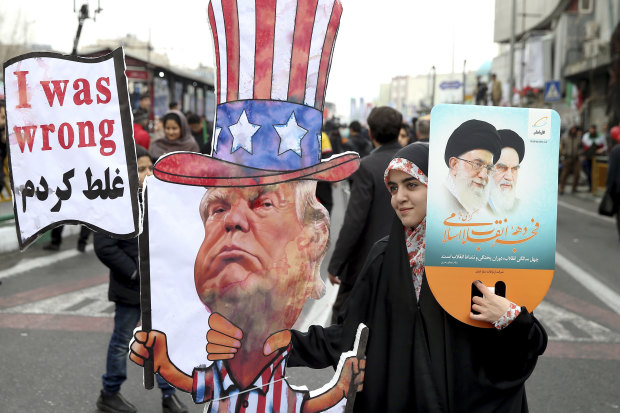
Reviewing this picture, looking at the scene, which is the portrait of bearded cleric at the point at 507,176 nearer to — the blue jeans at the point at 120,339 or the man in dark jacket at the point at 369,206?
the man in dark jacket at the point at 369,206

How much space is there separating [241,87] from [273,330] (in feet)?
2.73

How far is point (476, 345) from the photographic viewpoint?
7.72ft

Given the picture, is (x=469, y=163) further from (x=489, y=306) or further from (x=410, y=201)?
(x=489, y=306)

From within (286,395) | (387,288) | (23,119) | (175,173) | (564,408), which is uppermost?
(23,119)

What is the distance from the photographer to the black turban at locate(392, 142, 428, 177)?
7.93ft

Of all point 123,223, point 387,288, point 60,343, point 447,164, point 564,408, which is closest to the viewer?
point 447,164

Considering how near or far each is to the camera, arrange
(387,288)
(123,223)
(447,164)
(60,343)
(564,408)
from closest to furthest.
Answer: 1. (447,164)
2. (387,288)
3. (123,223)
4. (564,408)
5. (60,343)

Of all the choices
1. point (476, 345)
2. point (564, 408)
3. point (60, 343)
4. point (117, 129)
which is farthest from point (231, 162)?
point (60, 343)

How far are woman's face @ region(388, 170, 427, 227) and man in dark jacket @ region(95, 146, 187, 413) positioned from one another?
2219 millimetres

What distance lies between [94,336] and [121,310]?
171 centimetres

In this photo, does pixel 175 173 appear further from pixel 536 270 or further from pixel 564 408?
pixel 564 408

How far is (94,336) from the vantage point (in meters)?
5.93

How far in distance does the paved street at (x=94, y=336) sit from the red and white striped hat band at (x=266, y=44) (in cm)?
272

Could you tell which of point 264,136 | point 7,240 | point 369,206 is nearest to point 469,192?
point 264,136
